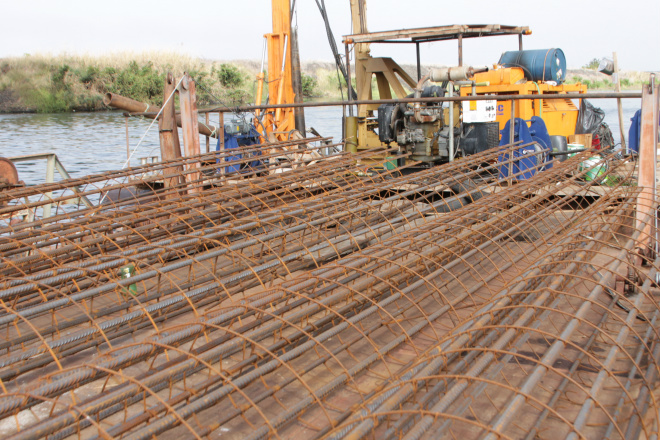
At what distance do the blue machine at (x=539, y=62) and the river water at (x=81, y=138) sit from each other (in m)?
9.15

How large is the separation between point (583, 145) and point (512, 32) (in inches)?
88.7

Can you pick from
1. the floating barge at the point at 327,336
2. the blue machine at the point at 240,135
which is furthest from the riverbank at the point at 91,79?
the floating barge at the point at 327,336

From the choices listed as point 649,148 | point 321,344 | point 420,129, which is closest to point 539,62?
point 420,129

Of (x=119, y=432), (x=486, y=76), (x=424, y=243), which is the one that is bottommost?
(x=119, y=432)

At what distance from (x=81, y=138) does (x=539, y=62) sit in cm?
1879

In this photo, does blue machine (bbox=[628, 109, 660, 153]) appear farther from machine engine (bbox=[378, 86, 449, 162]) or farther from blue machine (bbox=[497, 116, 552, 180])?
machine engine (bbox=[378, 86, 449, 162])

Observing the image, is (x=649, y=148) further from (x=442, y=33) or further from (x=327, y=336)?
(x=442, y=33)

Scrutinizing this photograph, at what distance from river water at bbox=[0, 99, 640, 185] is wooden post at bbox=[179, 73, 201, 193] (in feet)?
28.2

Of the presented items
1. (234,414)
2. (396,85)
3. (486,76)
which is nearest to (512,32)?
(486,76)

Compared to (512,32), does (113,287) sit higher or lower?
lower

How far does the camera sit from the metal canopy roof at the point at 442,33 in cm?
870

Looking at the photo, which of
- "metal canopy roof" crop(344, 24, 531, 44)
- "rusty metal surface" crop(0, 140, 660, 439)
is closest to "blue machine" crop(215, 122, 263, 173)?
"metal canopy roof" crop(344, 24, 531, 44)

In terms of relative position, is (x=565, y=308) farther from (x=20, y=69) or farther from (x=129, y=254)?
(x=20, y=69)

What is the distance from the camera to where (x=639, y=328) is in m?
3.94
